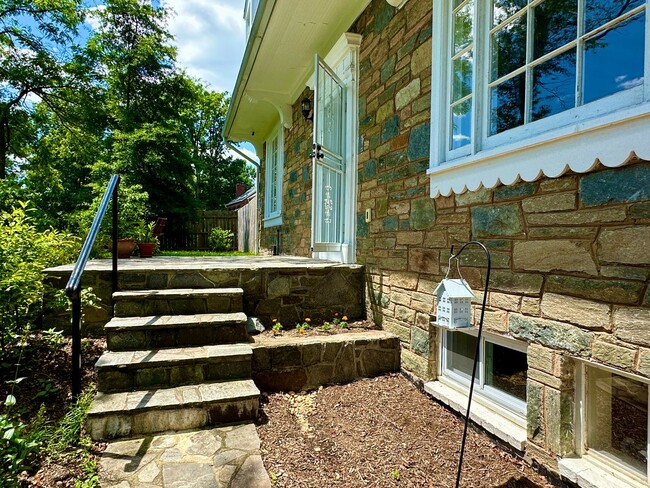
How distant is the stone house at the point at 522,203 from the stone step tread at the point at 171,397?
1.34m

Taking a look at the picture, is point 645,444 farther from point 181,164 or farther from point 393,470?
point 181,164

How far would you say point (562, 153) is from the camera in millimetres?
1707

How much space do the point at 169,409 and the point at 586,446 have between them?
2177 millimetres

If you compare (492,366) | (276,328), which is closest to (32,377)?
(276,328)

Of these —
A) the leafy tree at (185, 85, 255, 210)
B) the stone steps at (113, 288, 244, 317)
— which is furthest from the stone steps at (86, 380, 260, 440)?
the leafy tree at (185, 85, 255, 210)

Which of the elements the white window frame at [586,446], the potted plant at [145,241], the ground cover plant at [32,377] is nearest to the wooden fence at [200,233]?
the potted plant at [145,241]

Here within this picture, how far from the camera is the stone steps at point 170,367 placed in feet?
7.77

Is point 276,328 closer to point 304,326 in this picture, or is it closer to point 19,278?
point 304,326

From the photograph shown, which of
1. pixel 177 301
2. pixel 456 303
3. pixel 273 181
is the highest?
pixel 273 181

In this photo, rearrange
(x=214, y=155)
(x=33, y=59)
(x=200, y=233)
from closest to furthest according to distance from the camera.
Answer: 1. (x=33, y=59)
2. (x=200, y=233)
3. (x=214, y=155)

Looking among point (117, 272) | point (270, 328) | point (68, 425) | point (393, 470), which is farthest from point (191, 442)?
point (117, 272)

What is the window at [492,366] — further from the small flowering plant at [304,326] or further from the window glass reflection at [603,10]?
the window glass reflection at [603,10]

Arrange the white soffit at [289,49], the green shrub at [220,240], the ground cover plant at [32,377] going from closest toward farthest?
the ground cover plant at [32,377] < the white soffit at [289,49] < the green shrub at [220,240]

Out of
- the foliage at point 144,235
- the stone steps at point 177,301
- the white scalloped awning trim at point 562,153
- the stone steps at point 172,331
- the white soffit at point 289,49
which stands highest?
the white soffit at point 289,49
